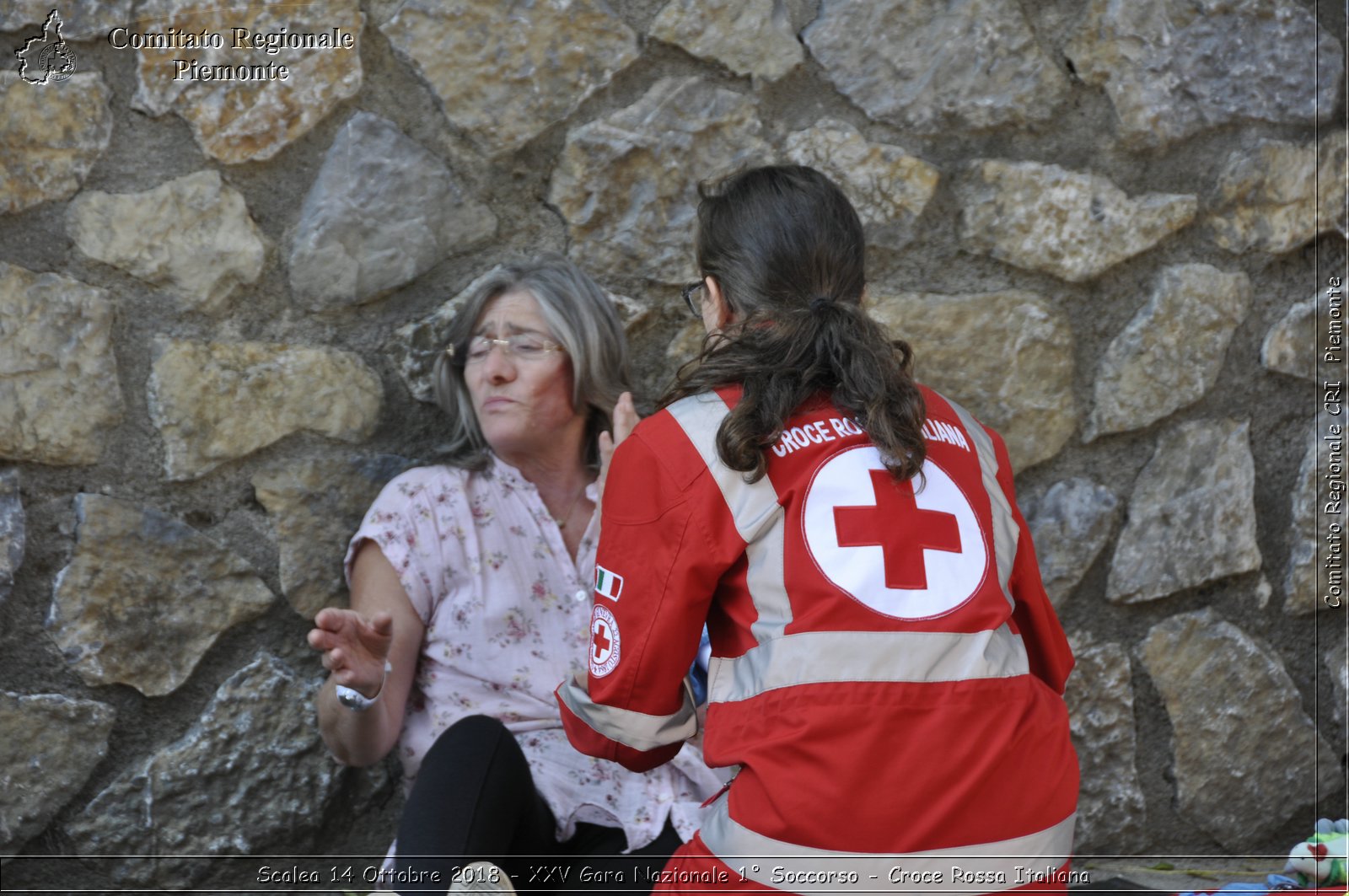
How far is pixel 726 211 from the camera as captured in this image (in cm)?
174

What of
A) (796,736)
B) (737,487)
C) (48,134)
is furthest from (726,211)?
(48,134)

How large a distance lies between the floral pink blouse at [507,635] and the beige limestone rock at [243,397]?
0.17 meters

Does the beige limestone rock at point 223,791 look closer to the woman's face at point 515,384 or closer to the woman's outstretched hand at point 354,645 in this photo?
the woman's outstretched hand at point 354,645

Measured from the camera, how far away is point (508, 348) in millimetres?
2217

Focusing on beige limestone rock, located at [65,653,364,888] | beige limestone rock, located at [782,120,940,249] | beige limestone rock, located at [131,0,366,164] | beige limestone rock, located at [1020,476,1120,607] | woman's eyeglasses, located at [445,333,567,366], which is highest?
beige limestone rock, located at [131,0,366,164]

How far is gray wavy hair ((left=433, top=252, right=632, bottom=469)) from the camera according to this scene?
223cm

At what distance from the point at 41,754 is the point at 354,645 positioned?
1.86 feet

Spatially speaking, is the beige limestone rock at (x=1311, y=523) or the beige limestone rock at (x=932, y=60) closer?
the beige limestone rock at (x=932, y=60)

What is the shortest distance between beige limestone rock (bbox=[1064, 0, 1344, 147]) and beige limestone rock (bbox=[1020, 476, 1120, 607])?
70 cm

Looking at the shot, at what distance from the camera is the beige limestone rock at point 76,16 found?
1946mm

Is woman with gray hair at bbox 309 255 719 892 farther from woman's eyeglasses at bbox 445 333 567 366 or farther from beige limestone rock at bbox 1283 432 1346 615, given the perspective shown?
A: beige limestone rock at bbox 1283 432 1346 615

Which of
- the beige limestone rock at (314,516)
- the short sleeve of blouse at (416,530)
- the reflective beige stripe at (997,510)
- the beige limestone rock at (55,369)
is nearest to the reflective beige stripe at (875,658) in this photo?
the reflective beige stripe at (997,510)

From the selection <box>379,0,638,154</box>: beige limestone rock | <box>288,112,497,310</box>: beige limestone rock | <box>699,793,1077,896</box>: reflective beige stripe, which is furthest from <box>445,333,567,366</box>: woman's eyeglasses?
<box>699,793,1077,896</box>: reflective beige stripe

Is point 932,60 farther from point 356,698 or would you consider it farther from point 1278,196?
point 356,698
